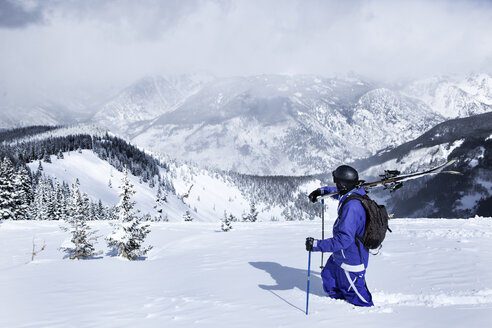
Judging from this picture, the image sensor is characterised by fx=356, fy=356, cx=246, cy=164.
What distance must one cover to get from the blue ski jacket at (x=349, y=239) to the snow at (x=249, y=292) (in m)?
0.85

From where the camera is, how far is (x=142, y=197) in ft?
539

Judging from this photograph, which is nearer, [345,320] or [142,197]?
[345,320]

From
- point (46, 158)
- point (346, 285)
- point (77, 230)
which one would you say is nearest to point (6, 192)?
point (77, 230)

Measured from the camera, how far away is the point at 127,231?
2236cm

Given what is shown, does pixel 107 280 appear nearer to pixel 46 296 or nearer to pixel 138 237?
pixel 46 296

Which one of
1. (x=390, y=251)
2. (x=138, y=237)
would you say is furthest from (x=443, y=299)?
(x=138, y=237)

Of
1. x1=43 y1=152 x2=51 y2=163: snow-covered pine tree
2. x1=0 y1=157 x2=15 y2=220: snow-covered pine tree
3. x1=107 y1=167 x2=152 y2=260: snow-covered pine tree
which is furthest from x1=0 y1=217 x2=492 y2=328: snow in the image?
x1=43 y1=152 x2=51 y2=163: snow-covered pine tree

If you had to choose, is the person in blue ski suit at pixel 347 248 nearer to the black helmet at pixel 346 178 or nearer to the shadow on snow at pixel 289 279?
the black helmet at pixel 346 178

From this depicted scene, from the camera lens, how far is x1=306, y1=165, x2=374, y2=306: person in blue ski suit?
6.74 meters

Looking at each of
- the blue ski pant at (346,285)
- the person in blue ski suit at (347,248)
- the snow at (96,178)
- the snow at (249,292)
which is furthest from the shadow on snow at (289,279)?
the snow at (96,178)

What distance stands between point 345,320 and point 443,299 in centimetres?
282

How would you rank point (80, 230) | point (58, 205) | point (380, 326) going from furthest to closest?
point (58, 205) < point (80, 230) < point (380, 326)

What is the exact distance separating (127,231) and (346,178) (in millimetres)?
18314

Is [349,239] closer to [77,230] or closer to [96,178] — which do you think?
[77,230]
